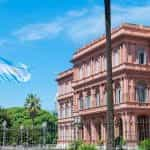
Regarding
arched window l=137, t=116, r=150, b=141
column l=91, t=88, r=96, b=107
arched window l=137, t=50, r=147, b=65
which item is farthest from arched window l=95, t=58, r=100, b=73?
arched window l=137, t=116, r=150, b=141

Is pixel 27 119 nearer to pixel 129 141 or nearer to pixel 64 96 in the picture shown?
pixel 64 96

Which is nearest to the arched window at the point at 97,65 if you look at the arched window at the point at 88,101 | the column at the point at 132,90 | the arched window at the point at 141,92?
the arched window at the point at 88,101

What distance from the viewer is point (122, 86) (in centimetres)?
4753

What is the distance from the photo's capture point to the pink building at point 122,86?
47.2 metres

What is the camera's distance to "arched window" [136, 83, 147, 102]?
48.4 m

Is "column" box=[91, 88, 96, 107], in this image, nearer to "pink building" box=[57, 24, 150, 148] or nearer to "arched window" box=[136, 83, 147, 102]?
"pink building" box=[57, 24, 150, 148]

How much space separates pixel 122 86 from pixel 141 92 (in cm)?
259

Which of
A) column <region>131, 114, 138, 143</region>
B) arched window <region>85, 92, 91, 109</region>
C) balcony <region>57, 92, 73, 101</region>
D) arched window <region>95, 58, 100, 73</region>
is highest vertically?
arched window <region>95, 58, 100, 73</region>

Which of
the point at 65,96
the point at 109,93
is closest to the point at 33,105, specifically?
the point at 65,96

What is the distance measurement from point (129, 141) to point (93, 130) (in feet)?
34.5

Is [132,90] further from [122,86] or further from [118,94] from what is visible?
[118,94]

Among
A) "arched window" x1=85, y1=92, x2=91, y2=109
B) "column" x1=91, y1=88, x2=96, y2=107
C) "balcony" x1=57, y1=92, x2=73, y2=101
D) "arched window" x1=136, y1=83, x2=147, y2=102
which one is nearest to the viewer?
"arched window" x1=136, y1=83, x2=147, y2=102

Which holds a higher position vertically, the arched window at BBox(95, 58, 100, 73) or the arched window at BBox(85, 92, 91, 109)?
the arched window at BBox(95, 58, 100, 73)

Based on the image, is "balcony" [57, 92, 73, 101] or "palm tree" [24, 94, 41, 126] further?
"palm tree" [24, 94, 41, 126]
